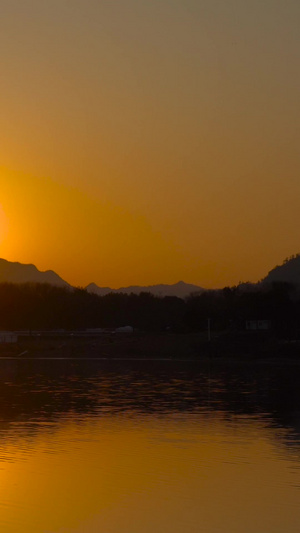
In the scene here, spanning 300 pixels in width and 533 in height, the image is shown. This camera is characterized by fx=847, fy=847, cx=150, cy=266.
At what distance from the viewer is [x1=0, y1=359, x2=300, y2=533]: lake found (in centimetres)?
2058

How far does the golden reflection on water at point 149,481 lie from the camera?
20250 mm

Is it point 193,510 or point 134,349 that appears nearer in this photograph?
point 193,510

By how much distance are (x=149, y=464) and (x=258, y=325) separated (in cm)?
11844

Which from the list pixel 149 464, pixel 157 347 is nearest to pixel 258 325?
pixel 157 347

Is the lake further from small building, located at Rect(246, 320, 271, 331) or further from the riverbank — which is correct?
small building, located at Rect(246, 320, 271, 331)

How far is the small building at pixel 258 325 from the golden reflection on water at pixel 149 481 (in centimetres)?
10654

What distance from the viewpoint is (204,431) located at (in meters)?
36.4

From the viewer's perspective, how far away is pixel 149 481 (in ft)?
83.0

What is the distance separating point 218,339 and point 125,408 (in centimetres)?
8781

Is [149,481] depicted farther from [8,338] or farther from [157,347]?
[8,338]

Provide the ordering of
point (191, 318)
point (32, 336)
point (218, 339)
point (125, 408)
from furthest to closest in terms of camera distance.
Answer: point (32, 336), point (191, 318), point (218, 339), point (125, 408)

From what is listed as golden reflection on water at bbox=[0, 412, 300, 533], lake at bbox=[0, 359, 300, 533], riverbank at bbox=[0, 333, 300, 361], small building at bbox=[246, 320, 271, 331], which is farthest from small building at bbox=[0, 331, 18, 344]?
golden reflection on water at bbox=[0, 412, 300, 533]

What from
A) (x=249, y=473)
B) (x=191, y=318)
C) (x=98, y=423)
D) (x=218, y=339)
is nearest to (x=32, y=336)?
(x=191, y=318)

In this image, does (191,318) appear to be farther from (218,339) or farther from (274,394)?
(274,394)
